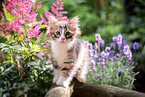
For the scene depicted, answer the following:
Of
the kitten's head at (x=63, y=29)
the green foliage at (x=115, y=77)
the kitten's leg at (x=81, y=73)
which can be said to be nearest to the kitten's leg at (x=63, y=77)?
the kitten's leg at (x=81, y=73)

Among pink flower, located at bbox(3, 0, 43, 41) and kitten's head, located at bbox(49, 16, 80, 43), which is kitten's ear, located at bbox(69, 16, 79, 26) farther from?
pink flower, located at bbox(3, 0, 43, 41)

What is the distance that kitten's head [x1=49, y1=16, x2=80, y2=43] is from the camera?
5.77ft

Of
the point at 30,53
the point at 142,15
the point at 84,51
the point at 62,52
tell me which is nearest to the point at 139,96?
the point at 84,51

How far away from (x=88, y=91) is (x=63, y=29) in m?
0.70

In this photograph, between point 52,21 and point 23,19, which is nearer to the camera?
point 23,19

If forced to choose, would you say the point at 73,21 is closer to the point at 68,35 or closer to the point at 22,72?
the point at 68,35

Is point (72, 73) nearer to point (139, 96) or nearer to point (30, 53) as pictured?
point (30, 53)

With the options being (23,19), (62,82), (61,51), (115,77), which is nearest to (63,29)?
(61,51)

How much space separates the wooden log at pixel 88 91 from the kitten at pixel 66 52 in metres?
0.09

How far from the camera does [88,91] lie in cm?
175

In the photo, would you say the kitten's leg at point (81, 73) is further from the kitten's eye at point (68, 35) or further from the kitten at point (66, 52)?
the kitten's eye at point (68, 35)

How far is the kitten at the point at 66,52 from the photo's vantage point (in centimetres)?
171

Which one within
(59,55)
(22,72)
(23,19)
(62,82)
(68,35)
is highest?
(23,19)

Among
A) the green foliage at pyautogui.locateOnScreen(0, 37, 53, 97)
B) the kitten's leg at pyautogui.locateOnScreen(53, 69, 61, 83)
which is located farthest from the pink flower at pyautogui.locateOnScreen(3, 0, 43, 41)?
the kitten's leg at pyautogui.locateOnScreen(53, 69, 61, 83)
